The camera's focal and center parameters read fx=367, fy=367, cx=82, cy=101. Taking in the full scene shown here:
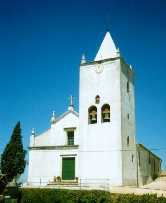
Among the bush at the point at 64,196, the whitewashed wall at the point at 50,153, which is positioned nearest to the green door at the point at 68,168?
the whitewashed wall at the point at 50,153

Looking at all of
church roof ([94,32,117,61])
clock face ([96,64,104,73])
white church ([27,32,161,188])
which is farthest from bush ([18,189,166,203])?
church roof ([94,32,117,61])

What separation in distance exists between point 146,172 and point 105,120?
10.2 m

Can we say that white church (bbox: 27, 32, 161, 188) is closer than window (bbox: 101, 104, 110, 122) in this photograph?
Yes

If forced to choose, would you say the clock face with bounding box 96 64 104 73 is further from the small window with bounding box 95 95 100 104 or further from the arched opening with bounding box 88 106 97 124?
the arched opening with bounding box 88 106 97 124

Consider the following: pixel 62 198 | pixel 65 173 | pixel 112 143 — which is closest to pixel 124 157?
pixel 112 143

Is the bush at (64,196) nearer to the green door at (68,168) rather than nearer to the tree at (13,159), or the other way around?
the green door at (68,168)

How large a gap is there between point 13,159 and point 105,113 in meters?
10.3

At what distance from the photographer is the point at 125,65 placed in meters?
34.8

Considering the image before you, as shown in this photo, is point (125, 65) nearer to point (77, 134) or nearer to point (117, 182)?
point (77, 134)

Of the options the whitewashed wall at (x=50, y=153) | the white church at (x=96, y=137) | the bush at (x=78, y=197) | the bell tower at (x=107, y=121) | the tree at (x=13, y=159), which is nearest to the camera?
the bush at (x=78, y=197)

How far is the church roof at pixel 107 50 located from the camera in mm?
34612

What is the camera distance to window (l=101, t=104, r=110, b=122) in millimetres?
32656

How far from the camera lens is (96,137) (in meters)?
32.3

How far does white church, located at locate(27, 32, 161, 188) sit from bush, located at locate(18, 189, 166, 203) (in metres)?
8.05
